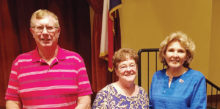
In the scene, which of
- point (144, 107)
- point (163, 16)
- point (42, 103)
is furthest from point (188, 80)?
point (163, 16)

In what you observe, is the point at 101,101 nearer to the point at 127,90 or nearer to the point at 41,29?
the point at 127,90

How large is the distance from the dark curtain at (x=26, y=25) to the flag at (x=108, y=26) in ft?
1.33

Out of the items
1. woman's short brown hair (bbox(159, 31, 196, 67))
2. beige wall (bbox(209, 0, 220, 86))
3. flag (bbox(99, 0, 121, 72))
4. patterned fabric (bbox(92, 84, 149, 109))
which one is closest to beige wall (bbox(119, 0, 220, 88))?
beige wall (bbox(209, 0, 220, 86))

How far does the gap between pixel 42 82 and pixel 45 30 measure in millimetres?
346

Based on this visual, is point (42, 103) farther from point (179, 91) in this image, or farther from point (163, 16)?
point (163, 16)

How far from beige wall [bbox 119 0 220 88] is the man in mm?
1929

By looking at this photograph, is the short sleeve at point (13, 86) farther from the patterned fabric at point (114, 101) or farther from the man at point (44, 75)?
the patterned fabric at point (114, 101)

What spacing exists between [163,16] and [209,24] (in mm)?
1050

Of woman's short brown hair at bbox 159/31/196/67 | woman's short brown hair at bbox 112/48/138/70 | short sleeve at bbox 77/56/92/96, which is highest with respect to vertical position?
woman's short brown hair at bbox 159/31/196/67

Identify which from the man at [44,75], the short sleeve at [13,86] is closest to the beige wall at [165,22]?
the man at [44,75]

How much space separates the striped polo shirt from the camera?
127cm

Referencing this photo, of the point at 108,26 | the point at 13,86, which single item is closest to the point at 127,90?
the point at 13,86

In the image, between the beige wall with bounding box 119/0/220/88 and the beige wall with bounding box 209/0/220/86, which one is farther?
the beige wall with bounding box 209/0/220/86

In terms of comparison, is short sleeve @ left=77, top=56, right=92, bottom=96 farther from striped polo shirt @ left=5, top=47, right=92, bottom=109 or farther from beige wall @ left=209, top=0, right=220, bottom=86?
beige wall @ left=209, top=0, right=220, bottom=86
